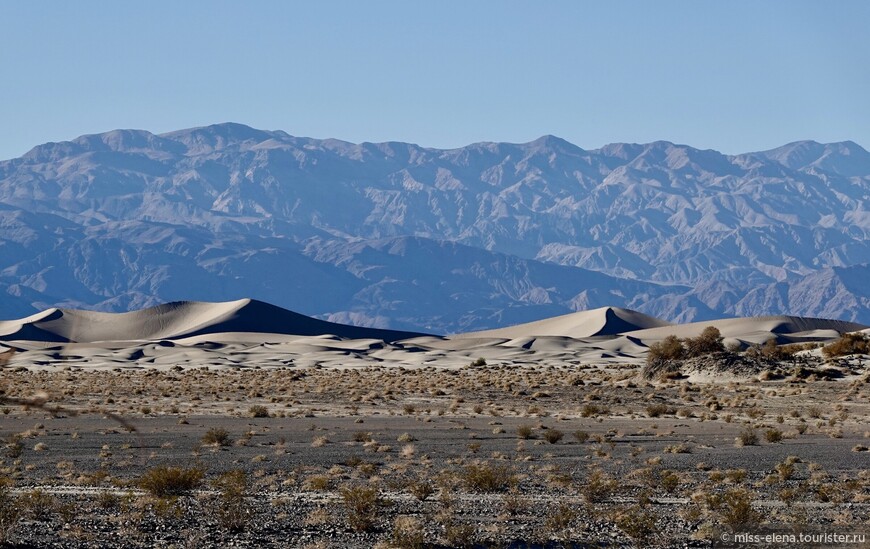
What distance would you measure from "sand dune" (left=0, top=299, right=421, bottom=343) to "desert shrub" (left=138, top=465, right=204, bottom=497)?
13079 cm

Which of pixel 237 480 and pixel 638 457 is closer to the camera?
pixel 237 480

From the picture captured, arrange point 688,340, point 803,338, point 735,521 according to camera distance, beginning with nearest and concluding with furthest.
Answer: point 735,521, point 688,340, point 803,338

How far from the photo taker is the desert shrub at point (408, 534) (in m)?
13.7

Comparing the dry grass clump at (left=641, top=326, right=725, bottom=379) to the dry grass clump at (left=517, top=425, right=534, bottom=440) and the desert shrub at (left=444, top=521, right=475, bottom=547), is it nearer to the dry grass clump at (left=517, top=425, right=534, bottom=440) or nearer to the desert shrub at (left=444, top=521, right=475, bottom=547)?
Result: the dry grass clump at (left=517, top=425, right=534, bottom=440)

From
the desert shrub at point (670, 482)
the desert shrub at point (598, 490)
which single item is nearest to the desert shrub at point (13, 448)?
the desert shrub at point (598, 490)

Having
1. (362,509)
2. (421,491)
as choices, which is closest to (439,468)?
(421,491)

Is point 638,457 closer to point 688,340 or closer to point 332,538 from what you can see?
point 332,538

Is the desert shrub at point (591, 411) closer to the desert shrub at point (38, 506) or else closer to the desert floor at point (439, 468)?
the desert floor at point (439, 468)

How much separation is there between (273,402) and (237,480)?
2606 cm

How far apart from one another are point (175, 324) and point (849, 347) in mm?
115867

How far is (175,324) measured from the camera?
526 ft

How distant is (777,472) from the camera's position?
21.6 meters

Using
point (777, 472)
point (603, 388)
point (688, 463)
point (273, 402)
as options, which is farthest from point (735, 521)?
point (603, 388)

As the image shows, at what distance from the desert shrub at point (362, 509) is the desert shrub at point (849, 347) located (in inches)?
1725
